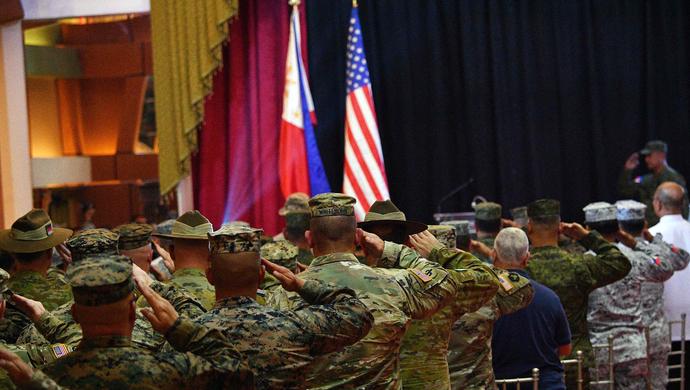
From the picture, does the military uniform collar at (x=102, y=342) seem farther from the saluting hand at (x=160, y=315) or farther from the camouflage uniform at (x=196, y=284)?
the camouflage uniform at (x=196, y=284)

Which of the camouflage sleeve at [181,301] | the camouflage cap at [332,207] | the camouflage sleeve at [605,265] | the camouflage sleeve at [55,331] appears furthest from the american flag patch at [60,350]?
the camouflage sleeve at [605,265]

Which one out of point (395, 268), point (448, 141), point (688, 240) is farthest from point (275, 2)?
point (395, 268)

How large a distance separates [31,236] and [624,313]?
3.44 m

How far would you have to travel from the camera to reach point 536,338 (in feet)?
16.3

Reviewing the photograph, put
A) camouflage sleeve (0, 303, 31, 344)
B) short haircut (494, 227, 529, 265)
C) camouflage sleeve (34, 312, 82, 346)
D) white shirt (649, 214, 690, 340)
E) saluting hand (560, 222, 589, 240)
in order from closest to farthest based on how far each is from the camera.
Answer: camouflage sleeve (34, 312, 82, 346), camouflage sleeve (0, 303, 31, 344), short haircut (494, 227, 529, 265), saluting hand (560, 222, 589, 240), white shirt (649, 214, 690, 340)

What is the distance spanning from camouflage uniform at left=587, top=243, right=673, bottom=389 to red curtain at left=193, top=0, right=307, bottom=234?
4740mm

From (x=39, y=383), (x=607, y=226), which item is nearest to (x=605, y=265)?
(x=607, y=226)

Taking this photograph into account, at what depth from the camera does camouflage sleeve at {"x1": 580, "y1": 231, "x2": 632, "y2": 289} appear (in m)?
5.49

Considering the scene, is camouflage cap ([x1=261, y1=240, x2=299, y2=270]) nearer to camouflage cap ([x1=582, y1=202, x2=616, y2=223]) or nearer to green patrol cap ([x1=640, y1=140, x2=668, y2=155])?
camouflage cap ([x1=582, y1=202, x2=616, y2=223])

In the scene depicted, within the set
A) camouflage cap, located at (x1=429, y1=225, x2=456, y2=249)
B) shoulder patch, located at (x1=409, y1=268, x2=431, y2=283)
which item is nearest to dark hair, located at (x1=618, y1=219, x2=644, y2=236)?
camouflage cap, located at (x1=429, y1=225, x2=456, y2=249)

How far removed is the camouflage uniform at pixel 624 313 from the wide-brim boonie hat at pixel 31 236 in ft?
10.3

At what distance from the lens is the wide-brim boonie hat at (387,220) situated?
165 inches

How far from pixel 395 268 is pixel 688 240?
13.6 ft

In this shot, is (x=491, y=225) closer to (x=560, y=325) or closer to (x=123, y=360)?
(x=560, y=325)
